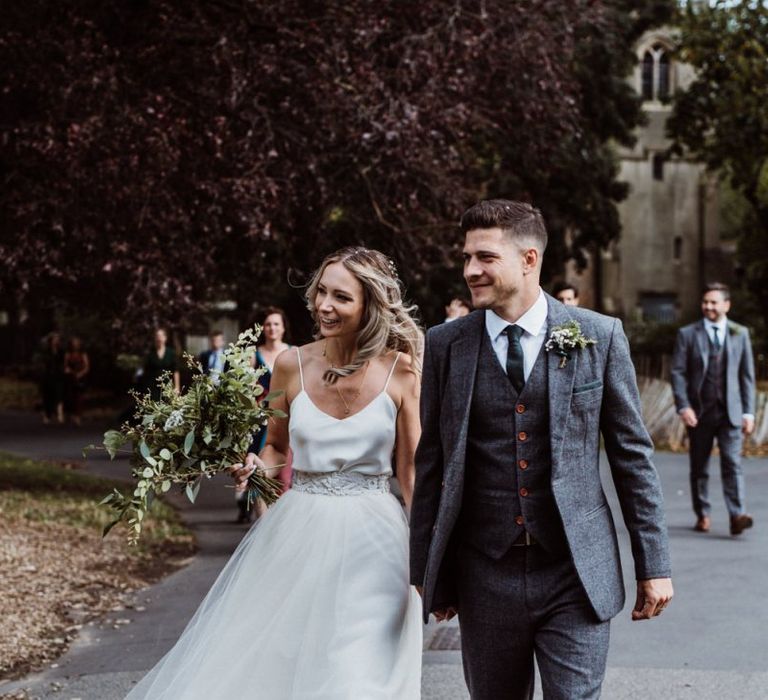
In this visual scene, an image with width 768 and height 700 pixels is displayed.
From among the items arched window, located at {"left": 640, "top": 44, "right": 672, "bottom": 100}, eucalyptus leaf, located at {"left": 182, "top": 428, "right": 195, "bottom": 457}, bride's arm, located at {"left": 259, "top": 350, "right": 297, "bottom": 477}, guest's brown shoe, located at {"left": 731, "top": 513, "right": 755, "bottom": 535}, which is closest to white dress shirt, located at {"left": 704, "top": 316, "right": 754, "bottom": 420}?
guest's brown shoe, located at {"left": 731, "top": 513, "right": 755, "bottom": 535}

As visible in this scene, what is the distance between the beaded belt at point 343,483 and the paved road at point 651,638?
1698 millimetres

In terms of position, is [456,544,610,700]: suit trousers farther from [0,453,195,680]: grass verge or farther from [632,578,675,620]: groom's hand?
[0,453,195,680]: grass verge

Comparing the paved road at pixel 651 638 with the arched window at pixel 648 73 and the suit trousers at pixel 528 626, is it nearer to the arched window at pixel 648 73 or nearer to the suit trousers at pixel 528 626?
the suit trousers at pixel 528 626

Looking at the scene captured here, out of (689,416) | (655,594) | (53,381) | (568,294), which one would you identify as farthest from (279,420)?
(53,381)

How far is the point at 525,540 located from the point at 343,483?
1287mm

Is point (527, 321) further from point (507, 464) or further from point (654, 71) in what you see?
point (654, 71)

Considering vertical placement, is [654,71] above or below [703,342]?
above

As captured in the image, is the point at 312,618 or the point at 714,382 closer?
the point at 312,618

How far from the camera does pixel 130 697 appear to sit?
5.11 m

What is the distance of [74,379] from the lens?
28.0 meters

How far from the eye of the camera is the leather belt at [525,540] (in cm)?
389

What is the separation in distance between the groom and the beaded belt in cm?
96

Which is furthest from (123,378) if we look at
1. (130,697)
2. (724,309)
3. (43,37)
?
(130,697)

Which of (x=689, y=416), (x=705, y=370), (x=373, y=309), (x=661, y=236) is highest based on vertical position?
(x=661, y=236)
